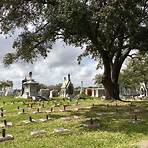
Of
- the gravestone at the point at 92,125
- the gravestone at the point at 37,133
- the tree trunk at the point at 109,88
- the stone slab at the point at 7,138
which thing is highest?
the tree trunk at the point at 109,88

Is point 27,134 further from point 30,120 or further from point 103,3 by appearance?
point 103,3

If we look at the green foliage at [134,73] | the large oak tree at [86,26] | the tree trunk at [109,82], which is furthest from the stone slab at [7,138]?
the green foliage at [134,73]

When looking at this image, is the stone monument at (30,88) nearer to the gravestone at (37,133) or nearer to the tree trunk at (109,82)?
the tree trunk at (109,82)

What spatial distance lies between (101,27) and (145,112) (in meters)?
8.52

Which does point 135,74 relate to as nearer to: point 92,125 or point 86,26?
point 86,26

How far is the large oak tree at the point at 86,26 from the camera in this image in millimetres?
24859

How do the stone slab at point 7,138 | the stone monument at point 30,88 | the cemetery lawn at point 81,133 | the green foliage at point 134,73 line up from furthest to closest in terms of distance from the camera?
1. the green foliage at point 134,73
2. the stone monument at point 30,88
3. the stone slab at point 7,138
4. the cemetery lawn at point 81,133

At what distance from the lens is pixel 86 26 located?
2553cm

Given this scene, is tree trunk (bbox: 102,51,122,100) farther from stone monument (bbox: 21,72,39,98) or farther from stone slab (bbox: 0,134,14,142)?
stone monument (bbox: 21,72,39,98)

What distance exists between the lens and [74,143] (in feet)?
47.9

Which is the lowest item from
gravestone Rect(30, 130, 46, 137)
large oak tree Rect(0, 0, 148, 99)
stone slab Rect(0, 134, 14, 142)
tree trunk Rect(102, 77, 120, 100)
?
stone slab Rect(0, 134, 14, 142)

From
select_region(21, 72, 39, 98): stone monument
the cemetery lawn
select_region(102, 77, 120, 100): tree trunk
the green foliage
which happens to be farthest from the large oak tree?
the green foliage

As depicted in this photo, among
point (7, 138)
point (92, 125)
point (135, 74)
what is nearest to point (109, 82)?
point (92, 125)

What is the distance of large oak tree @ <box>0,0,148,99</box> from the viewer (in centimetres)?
2486
